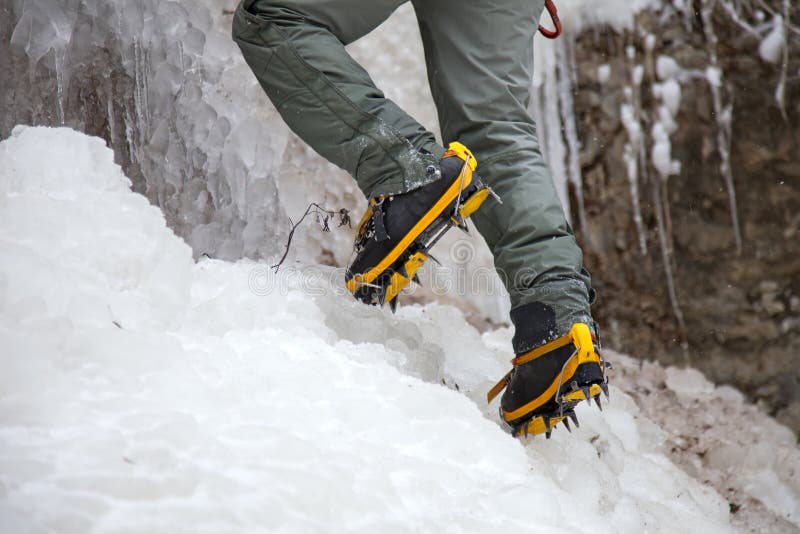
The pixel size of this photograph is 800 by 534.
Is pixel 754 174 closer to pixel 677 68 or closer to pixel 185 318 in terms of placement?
pixel 677 68

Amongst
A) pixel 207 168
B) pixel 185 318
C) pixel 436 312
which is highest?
pixel 185 318

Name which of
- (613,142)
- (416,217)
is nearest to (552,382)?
(416,217)

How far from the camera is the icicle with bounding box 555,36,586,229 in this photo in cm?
277

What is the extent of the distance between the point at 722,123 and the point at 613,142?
0.34 meters

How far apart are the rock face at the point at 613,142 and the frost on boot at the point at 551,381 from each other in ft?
2.98

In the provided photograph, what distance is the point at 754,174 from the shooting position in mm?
2590

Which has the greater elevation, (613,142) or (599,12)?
(599,12)

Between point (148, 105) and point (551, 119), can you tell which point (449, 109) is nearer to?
point (148, 105)

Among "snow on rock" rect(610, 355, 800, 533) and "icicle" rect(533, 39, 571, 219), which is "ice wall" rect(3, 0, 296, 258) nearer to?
"icicle" rect(533, 39, 571, 219)

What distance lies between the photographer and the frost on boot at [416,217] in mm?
1385

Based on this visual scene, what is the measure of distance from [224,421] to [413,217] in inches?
21.3

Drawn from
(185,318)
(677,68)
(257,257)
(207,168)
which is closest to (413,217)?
(185,318)

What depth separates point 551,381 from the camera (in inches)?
53.4

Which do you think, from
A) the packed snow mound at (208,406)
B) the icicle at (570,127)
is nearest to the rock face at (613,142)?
the icicle at (570,127)
